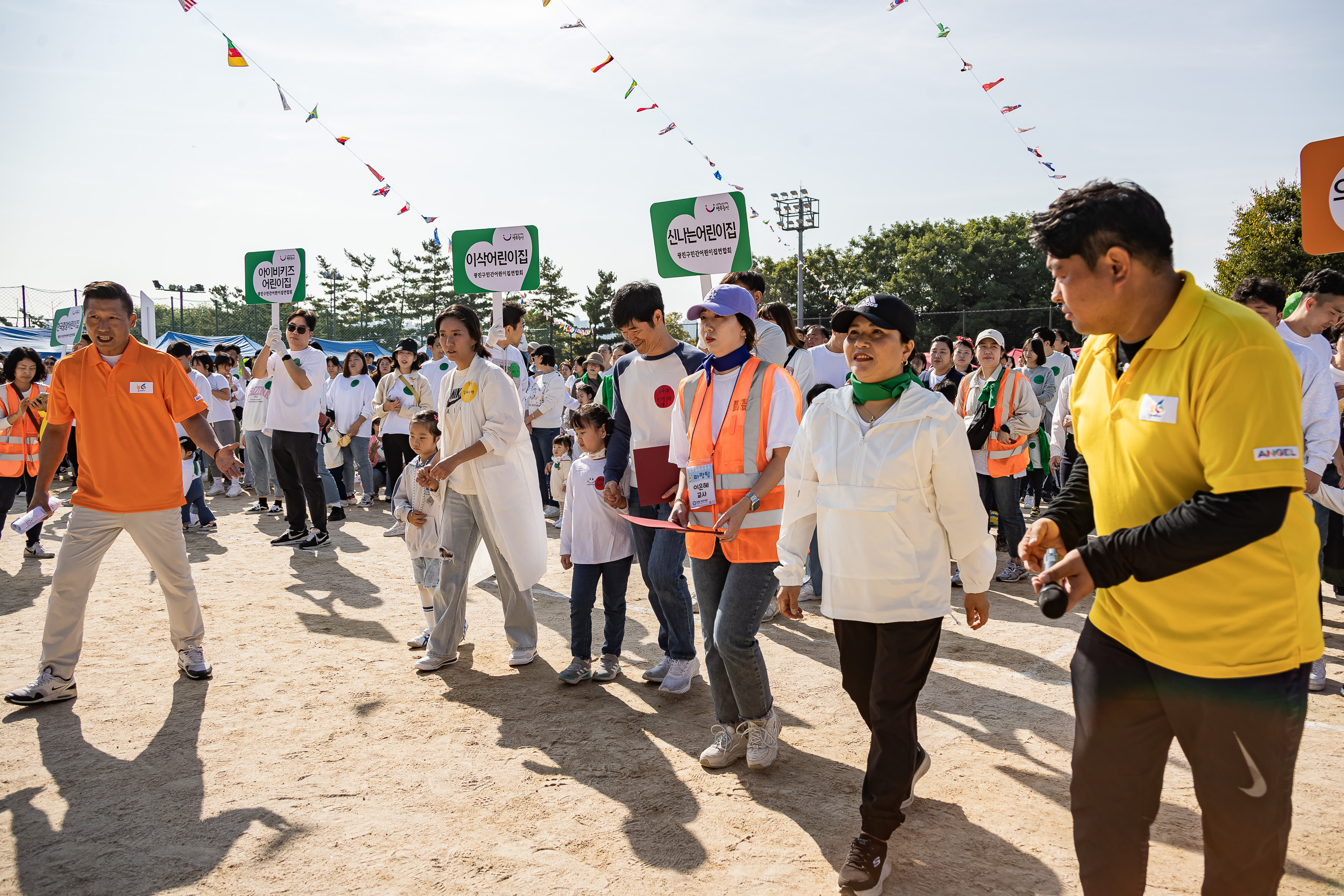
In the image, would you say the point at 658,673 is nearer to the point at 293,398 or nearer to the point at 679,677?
the point at 679,677

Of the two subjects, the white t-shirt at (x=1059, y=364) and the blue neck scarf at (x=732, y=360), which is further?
the white t-shirt at (x=1059, y=364)

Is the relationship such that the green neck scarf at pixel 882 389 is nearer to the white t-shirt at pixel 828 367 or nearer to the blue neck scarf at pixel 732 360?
the blue neck scarf at pixel 732 360

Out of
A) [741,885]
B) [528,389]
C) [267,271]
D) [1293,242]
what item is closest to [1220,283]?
[1293,242]

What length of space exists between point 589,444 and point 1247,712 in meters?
3.89

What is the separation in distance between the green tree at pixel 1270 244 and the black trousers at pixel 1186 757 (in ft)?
100

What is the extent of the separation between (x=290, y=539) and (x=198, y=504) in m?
1.63

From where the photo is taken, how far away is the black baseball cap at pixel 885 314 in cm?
292

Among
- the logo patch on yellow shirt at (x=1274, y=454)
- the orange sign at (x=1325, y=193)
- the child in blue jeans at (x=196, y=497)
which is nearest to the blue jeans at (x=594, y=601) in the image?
the logo patch on yellow shirt at (x=1274, y=454)

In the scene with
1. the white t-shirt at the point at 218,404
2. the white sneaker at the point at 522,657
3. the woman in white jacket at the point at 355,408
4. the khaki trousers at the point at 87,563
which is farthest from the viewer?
the white t-shirt at the point at 218,404

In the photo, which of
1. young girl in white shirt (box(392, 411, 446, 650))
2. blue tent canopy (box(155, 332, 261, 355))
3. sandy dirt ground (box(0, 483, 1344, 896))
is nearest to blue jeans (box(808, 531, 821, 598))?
sandy dirt ground (box(0, 483, 1344, 896))

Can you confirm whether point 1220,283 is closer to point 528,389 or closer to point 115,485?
point 528,389

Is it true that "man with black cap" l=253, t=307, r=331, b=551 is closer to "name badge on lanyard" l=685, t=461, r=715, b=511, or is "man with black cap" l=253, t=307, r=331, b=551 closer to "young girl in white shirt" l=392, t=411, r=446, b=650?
"young girl in white shirt" l=392, t=411, r=446, b=650

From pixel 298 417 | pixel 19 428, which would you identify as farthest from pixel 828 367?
pixel 19 428

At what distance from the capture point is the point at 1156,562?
1.80 m
